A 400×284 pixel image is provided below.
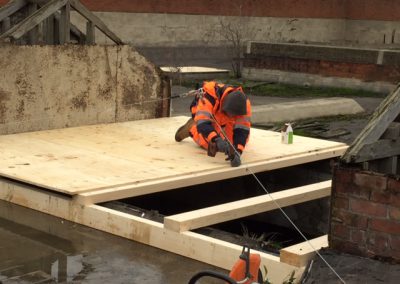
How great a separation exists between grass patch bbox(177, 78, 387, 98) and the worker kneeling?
8.94 meters

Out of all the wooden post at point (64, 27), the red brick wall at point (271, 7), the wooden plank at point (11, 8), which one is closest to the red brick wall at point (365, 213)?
the wooden post at point (64, 27)

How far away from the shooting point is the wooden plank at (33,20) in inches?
360

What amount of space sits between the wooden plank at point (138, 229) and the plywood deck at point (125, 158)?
0.13 metres

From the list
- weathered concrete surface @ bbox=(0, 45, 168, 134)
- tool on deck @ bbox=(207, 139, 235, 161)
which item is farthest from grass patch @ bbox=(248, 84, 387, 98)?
tool on deck @ bbox=(207, 139, 235, 161)

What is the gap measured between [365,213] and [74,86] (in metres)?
5.72

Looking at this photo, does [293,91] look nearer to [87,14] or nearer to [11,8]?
[87,14]

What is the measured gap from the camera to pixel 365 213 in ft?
16.4

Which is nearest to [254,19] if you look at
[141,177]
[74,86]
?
[74,86]

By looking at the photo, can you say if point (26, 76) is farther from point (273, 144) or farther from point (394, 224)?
point (394, 224)

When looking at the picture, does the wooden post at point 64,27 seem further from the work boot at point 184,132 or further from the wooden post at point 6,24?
the work boot at point 184,132

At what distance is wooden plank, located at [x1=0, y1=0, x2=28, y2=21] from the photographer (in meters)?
9.89

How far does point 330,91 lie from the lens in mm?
18219

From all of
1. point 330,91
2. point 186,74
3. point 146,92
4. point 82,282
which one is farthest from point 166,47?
point 82,282

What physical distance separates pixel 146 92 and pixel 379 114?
5.86 m
